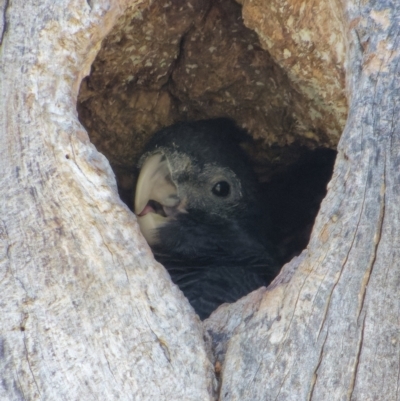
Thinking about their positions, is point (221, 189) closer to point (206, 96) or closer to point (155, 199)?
point (155, 199)

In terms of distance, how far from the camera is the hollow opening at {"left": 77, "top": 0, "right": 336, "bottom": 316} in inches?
130

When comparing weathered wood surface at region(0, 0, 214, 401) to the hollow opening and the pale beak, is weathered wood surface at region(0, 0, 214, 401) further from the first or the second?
the pale beak

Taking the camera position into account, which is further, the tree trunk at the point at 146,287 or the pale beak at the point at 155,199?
the pale beak at the point at 155,199

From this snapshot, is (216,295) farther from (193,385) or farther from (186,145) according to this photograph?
(193,385)

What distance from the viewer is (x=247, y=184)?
391 cm

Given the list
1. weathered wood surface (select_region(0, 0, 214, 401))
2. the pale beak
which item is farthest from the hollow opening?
weathered wood surface (select_region(0, 0, 214, 401))

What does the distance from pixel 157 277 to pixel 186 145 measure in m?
1.83

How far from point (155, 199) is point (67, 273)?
179 centimetres

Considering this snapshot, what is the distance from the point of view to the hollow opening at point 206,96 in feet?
10.9

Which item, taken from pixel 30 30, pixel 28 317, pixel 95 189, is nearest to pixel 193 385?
pixel 28 317

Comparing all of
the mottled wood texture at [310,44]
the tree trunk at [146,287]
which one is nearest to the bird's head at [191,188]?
the mottled wood texture at [310,44]

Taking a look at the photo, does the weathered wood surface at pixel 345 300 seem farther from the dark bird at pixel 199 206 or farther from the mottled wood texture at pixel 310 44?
the dark bird at pixel 199 206

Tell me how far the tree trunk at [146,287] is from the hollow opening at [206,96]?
123 cm

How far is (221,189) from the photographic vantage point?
12.3 feet
